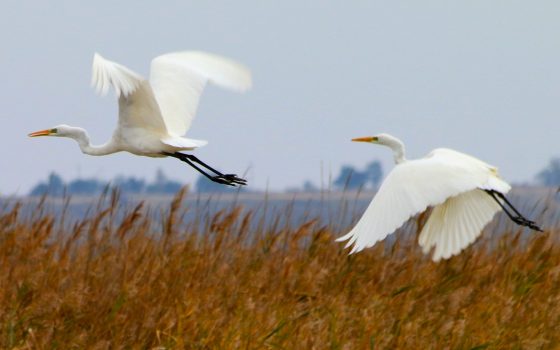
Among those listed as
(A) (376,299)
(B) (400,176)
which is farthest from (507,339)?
(B) (400,176)

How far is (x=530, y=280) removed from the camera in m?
6.68

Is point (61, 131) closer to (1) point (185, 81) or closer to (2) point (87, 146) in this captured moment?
(2) point (87, 146)

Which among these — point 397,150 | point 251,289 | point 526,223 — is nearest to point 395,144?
point 397,150

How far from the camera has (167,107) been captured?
7.00m

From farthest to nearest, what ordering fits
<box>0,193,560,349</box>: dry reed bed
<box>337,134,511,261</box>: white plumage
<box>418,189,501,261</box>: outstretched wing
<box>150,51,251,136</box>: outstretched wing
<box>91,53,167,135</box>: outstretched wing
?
<box>150,51,251,136</box>: outstretched wing < <box>418,189,501,261</box>: outstretched wing < <box>337,134,511,261</box>: white plumage < <box>91,53,167,135</box>: outstretched wing < <box>0,193,560,349</box>: dry reed bed

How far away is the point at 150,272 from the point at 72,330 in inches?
27.8

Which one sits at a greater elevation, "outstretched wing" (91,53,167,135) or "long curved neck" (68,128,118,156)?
"outstretched wing" (91,53,167,135)

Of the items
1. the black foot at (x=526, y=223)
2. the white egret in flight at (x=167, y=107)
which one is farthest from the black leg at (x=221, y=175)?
the black foot at (x=526, y=223)

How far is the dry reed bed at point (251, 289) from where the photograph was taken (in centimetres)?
494

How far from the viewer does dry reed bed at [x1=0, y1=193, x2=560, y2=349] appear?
195 inches

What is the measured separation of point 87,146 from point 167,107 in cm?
54

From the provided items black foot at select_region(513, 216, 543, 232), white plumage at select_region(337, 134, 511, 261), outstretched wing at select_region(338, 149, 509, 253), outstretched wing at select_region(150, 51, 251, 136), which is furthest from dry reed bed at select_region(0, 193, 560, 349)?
outstretched wing at select_region(150, 51, 251, 136)

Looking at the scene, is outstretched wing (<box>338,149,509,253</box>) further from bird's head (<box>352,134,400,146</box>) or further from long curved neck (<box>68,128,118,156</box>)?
long curved neck (<box>68,128,118,156</box>)

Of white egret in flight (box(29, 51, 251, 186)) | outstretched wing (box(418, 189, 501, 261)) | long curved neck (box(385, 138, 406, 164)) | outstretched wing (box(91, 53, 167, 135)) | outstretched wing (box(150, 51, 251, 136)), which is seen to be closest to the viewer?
outstretched wing (box(91, 53, 167, 135))
